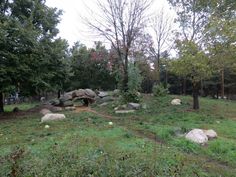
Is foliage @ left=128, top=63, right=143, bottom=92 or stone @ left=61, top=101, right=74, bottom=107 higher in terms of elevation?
foliage @ left=128, top=63, right=143, bottom=92

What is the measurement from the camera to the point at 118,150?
7031 mm

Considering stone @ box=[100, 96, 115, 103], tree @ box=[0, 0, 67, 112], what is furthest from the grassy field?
stone @ box=[100, 96, 115, 103]

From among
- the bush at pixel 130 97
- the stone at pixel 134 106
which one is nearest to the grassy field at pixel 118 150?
the stone at pixel 134 106

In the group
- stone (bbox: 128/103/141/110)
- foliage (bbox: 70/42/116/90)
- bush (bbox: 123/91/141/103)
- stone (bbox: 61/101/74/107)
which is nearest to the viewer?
stone (bbox: 128/103/141/110)

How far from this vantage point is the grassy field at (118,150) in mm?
4027

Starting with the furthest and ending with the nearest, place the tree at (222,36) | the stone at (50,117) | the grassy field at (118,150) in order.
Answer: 1. the tree at (222,36)
2. the stone at (50,117)
3. the grassy field at (118,150)

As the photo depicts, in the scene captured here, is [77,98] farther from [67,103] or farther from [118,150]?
[118,150]

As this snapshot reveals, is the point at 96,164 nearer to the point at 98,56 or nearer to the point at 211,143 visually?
the point at 211,143

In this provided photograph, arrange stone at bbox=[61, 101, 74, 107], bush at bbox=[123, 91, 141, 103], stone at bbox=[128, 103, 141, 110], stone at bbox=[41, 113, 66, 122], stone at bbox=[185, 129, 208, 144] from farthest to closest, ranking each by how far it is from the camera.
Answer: stone at bbox=[61, 101, 74, 107] → bush at bbox=[123, 91, 141, 103] → stone at bbox=[128, 103, 141, 110] → stone at bbox=[41, 113, 66, 122] → stone at bbox=[185, 129, 208, 144]

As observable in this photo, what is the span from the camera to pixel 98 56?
3212 centimetres

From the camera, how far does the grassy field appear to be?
4027 mm

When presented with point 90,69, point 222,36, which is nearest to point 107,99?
point 222,36

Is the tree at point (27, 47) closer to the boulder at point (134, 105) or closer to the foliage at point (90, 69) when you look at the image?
the boulder at point (134, 105)

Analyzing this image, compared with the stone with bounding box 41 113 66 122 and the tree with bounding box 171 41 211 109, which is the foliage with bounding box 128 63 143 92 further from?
the stone with bounding box 41 113 66 122
